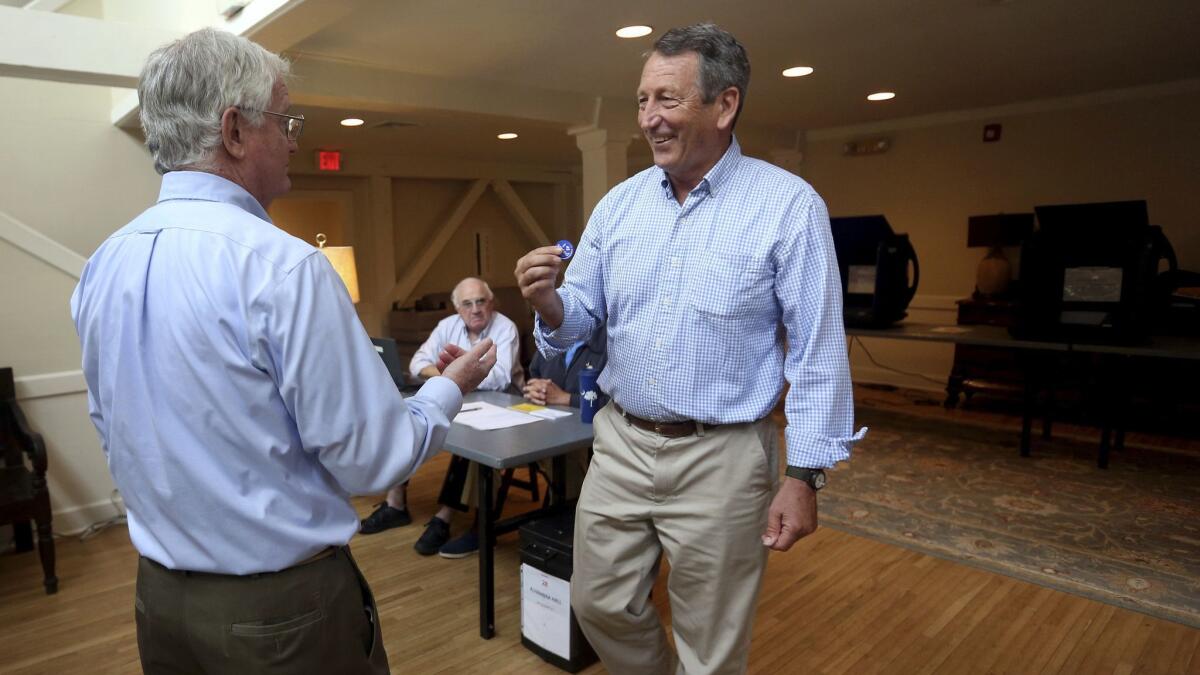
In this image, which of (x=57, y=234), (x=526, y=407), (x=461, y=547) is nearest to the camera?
(x=526, y=407)

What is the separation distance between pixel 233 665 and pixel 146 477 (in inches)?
11.9

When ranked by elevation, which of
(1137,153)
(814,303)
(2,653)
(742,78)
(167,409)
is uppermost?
(1137,153)

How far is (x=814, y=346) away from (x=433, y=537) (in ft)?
8.09

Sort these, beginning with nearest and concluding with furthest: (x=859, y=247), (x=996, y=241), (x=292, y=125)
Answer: (x=292, y=125), (x=859, y=247), (x=996, y=241)

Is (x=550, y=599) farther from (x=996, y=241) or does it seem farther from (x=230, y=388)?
(x=996, y=241)

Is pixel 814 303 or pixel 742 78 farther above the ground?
pixel 742 78

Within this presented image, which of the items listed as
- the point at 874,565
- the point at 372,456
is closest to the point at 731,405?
the point at 372,456

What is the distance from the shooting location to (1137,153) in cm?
551

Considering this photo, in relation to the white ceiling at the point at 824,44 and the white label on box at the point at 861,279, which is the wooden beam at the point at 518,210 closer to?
the white ceiling at the point at 824,44

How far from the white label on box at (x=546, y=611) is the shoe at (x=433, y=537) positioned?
0.96m

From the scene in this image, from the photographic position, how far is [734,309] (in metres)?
1.53

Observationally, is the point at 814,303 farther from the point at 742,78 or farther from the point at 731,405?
the point at 742,78

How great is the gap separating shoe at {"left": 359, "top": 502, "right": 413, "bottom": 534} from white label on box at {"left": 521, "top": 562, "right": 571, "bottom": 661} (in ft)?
4.50

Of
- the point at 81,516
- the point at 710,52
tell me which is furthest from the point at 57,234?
the point at 710,52
